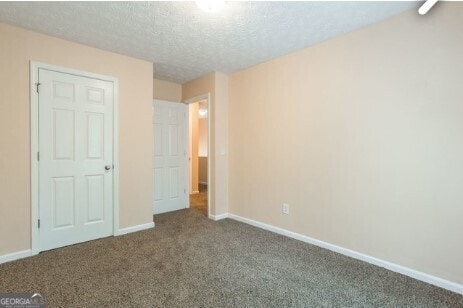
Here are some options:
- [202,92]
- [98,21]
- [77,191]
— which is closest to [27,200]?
[77,191]

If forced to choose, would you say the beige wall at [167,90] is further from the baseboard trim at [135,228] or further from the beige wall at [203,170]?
the beige wall at [203,170]

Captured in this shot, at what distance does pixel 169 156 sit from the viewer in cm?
446

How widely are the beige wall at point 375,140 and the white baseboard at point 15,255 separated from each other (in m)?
2.83

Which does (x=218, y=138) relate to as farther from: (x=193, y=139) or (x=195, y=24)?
(x=193, y=139)

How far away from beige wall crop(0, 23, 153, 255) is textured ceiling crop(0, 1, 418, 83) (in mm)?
154

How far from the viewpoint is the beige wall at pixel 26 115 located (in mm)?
2451

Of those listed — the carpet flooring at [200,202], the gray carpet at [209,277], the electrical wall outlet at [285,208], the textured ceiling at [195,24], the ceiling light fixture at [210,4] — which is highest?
the textured ceiling at [195,24]

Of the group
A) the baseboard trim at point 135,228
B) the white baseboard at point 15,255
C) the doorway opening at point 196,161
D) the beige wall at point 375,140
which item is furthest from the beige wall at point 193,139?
the white baseboard at point 15,255

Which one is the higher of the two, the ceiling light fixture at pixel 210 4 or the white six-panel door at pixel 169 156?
the ceiling light fixture at pixel 210 4

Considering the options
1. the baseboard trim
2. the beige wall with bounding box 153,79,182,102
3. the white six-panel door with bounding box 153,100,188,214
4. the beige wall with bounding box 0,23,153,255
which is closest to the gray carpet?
the baseboard trim

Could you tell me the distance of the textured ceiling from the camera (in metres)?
2.12

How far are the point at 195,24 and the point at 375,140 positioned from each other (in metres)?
2.14

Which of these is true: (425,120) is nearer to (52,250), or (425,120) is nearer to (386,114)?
(386,114)

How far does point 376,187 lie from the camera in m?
2.39
